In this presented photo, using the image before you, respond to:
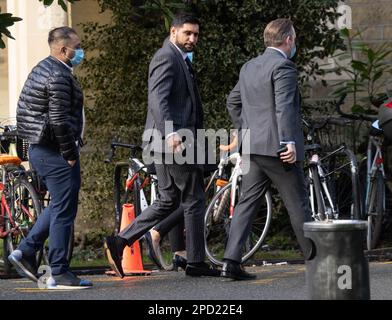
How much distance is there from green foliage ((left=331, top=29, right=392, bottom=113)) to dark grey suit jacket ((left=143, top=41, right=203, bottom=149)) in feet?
14.8

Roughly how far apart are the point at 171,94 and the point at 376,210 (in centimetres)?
360

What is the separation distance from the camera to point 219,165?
12.9 metres

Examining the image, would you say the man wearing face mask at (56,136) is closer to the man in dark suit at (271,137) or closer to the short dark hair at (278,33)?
the man in dark suit at (271,137)

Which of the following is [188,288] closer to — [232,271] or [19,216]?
[232,271]

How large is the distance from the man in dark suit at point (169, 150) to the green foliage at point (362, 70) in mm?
4523

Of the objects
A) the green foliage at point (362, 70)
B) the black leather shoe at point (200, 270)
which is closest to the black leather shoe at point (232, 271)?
the black leather shoe at point (200, 270)

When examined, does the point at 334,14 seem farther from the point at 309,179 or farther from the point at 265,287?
the point at 265,287

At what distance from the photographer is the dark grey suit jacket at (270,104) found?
34.8ft

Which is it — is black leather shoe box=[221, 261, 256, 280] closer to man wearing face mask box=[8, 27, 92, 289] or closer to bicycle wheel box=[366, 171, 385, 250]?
man wearing face mask box=[8, 27, 92, 289]

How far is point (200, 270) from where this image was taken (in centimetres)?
1125

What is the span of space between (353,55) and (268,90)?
21.6 ft

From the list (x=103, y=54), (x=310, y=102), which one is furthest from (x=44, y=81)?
(x=310, y=102)

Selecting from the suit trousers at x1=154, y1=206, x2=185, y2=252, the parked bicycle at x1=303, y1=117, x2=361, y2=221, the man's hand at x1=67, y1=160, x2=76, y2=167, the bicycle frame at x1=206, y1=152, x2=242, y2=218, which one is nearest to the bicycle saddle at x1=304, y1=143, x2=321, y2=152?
the parked bicycle at x1=303, y1=117, x2=361, y2=221

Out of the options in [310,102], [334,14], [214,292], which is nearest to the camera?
[214,292]
